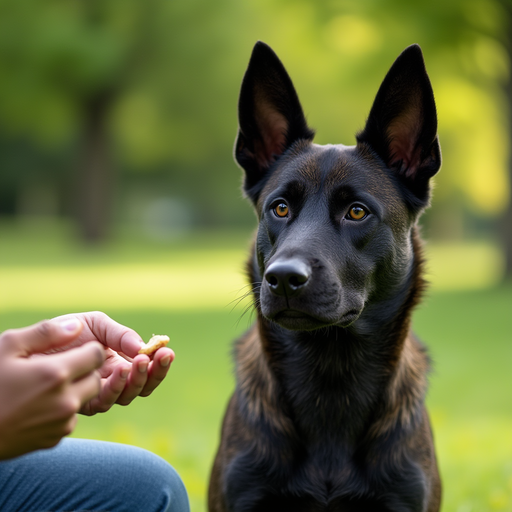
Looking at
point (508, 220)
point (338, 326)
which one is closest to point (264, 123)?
point (338, 326)

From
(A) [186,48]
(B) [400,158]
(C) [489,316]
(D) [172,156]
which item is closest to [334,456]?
(B) [400,158]

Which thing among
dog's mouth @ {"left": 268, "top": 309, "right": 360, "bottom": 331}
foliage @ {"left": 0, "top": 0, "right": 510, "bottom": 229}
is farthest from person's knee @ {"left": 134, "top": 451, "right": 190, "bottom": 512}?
foliage @ {"left": 0, "top": 0, "right": 510, "bottom": 229}

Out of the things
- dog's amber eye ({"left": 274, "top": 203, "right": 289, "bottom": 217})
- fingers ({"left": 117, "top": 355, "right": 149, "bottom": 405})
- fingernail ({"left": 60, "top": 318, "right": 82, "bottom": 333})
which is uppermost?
fingernail ({"left": 60, "top": 318, "right": 82, "bottom": 333})

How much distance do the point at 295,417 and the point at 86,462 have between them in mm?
957

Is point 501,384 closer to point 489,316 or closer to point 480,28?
point 489,316

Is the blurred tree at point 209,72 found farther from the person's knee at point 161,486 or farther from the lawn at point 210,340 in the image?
the person's knee at point 161,486

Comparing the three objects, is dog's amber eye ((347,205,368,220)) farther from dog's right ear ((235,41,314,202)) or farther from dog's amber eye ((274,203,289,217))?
dog's right ear ((235,41,314,202))

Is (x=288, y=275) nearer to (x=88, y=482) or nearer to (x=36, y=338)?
(x=88, y=482)

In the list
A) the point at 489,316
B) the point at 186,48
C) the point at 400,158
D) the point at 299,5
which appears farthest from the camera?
the point at 186,48

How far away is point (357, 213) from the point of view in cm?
286

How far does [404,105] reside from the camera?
9.95ft

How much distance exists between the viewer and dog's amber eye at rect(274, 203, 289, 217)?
2.95m

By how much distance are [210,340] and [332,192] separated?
6.31m

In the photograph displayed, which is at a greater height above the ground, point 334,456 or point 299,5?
point 299,5
